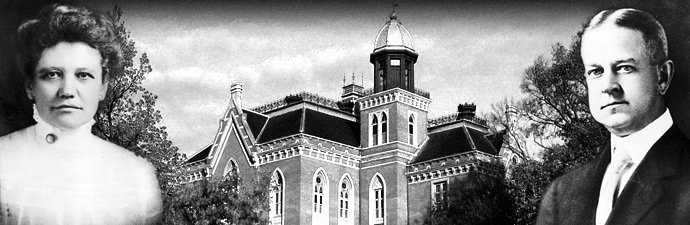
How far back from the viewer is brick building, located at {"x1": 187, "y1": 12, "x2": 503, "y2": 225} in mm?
30422

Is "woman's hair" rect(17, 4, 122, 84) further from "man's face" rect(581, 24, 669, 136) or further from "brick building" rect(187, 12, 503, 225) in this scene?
"brick building" rect(187, 12, 503, 225)

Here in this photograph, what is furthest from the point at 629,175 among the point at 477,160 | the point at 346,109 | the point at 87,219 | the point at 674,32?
the point at 346,109

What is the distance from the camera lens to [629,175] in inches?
588

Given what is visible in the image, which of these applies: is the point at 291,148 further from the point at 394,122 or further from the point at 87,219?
the point at 87,219

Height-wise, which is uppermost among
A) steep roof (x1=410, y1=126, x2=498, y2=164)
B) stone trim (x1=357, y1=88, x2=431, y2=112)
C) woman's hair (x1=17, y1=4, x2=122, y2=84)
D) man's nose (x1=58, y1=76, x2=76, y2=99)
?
stone trim (x1=357, y1=88, x2=431, y2=112)

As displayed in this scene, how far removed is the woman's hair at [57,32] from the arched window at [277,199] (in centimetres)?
1304

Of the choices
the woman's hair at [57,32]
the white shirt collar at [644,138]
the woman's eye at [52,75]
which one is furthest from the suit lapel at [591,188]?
the woman's eye at [52,75]

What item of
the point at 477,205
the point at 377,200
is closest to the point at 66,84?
the point at 477,205

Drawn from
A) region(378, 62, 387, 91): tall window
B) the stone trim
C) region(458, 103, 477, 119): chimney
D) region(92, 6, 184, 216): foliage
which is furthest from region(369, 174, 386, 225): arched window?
region(92, 6, 184, 216): foliage

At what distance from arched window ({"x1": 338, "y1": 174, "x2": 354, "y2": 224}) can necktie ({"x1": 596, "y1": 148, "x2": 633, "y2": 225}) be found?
16.3 meters

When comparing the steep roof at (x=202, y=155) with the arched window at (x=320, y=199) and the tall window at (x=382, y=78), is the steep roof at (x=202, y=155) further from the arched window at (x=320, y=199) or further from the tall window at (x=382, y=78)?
the tall window at (x=382, y=78)

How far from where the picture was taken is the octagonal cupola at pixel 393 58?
97.6ft

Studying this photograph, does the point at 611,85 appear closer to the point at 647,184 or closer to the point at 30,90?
the point at 647,184

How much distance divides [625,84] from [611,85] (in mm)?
204
